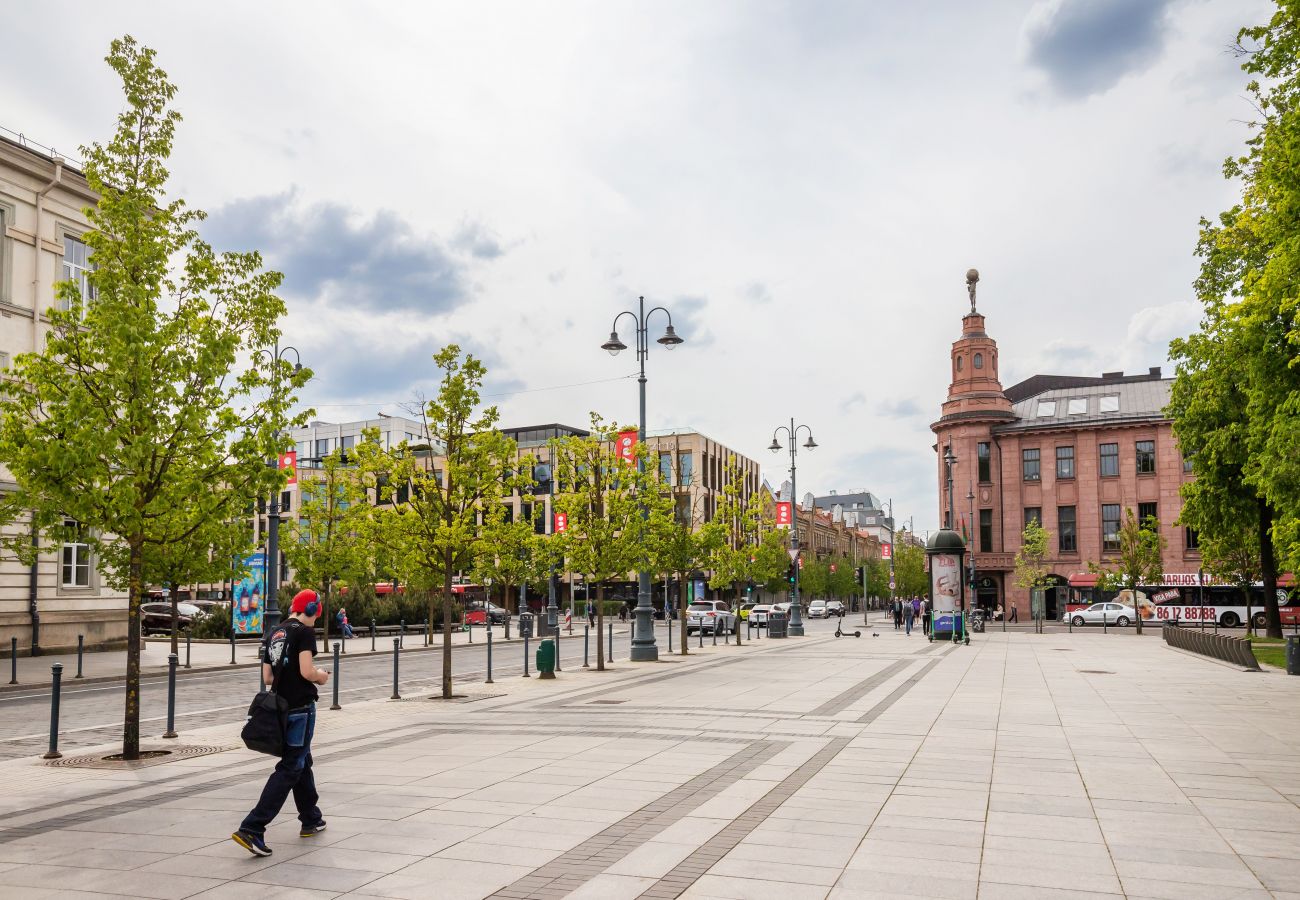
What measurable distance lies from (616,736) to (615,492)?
1418cm

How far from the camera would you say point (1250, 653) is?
79.3 ft

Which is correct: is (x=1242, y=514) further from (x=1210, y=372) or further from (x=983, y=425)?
(x=983, y=425)

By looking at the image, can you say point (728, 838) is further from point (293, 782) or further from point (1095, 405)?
point (1095, 405)

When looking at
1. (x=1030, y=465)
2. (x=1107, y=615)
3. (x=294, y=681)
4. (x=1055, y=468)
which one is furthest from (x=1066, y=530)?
(x=294, y=681)

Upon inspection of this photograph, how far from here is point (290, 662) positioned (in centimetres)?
737

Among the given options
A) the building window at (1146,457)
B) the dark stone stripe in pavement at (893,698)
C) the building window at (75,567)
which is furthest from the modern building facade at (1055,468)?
the building window at (75,567)

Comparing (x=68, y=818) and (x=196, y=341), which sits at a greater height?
(x=196, y=341)

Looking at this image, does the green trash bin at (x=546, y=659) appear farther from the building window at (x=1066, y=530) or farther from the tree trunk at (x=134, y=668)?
the building window at (x=1066, y=530)

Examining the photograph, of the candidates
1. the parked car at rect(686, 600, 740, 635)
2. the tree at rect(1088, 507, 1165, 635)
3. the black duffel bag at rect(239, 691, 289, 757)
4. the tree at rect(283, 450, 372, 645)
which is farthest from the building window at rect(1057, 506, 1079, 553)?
the black duffel bag at rect(239, 691, 289, 757)

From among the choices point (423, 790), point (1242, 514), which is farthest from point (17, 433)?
point (1242, 514)

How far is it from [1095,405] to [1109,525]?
337 inches

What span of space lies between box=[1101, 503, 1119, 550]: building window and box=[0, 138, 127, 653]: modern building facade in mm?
58924

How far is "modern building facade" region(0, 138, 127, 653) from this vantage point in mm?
29094

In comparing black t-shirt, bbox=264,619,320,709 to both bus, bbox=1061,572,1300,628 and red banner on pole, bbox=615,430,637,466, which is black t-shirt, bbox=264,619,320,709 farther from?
bus, bbox=1061,572,1300,628
